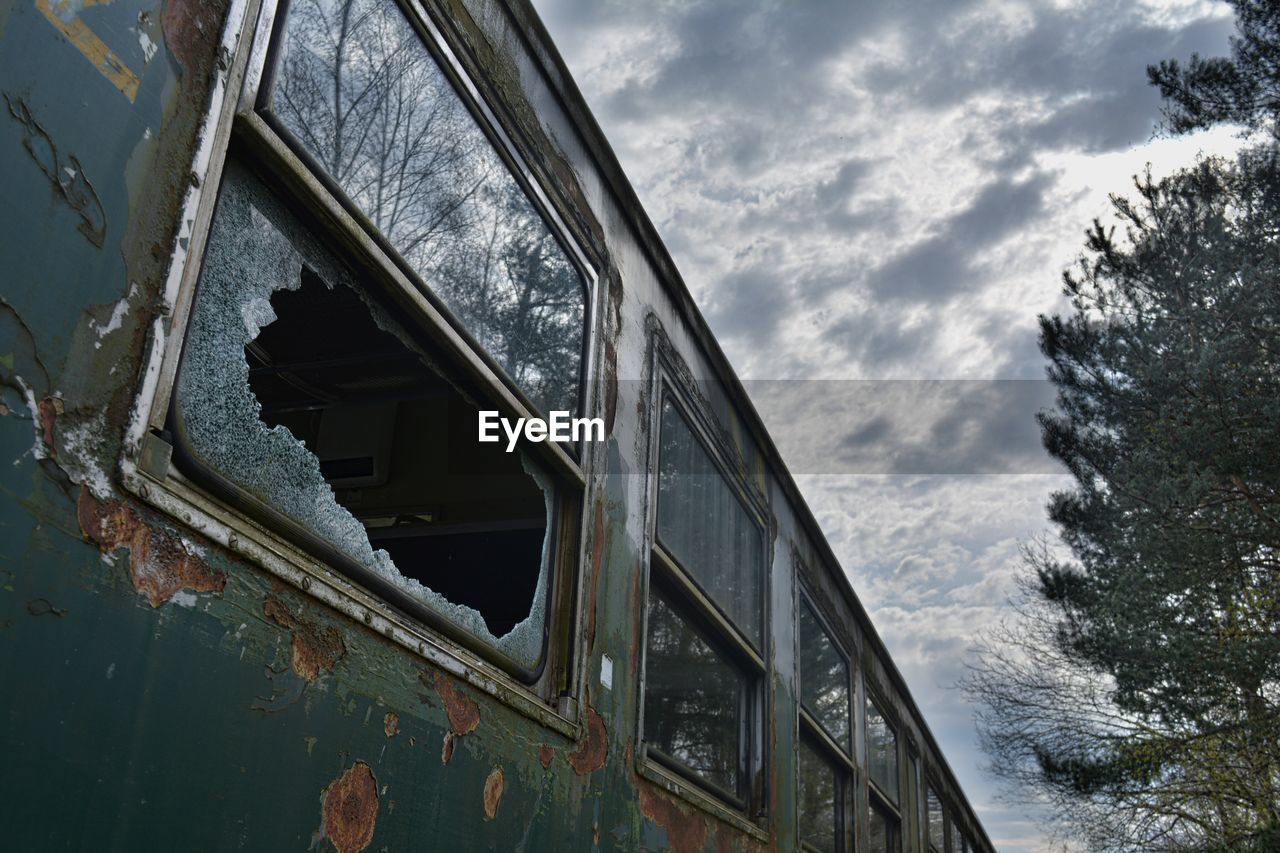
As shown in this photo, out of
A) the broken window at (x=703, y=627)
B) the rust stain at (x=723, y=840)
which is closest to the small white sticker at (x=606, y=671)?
the broken window at (x=703, y=627)

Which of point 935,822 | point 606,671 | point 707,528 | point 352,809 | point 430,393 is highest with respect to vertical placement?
point 430,393

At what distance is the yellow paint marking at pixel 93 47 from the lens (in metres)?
1.30

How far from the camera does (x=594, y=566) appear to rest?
9.43 feet

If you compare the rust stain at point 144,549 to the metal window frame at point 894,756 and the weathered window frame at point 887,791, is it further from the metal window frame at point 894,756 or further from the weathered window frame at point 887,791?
the metal window frame at point 894,756

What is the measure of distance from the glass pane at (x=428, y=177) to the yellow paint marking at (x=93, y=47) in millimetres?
288

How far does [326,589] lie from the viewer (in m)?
1.69

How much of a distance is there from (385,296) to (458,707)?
32.1 inches

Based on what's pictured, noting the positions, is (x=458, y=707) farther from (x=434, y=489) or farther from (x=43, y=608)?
(x=434, y=489)

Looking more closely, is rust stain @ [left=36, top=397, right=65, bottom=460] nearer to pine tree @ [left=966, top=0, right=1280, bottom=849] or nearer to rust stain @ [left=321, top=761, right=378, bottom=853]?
rust stain @ [left=321, top=761, right=378, bottom=853]

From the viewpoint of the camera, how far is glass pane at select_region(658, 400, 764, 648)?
3693mm

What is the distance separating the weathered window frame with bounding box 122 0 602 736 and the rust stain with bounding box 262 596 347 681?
0.16ft

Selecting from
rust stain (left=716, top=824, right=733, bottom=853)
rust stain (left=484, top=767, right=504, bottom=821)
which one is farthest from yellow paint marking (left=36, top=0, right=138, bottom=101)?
rust stain (left=716, top=824, right=733, bottom=853)

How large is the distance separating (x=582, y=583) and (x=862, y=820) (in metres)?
4.51

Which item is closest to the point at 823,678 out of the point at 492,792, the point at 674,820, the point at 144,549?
the point at 674,820
